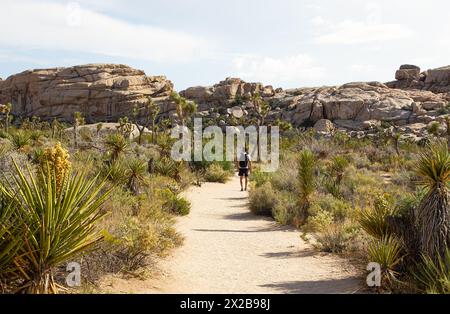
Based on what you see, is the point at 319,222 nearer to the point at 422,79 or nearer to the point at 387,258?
the point at 387,258

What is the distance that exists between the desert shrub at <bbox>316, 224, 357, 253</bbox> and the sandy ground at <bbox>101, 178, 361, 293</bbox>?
228mm

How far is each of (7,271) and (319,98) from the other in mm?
73206

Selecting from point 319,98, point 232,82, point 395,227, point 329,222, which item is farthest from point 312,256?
point 232,82

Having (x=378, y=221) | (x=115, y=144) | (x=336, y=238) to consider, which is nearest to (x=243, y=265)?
(x=336, y=238)

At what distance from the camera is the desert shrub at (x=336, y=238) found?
811 cm

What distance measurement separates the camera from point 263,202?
499 inches

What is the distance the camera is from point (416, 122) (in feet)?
208

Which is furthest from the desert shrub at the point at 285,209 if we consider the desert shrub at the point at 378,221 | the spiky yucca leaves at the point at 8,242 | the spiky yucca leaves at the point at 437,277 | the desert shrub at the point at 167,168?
the spiky yucca leaves at the point at 8,242

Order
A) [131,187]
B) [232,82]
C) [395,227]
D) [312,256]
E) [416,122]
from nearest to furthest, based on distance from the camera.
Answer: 1. [395,227]
2. [312,256]
3. [131,187]
4. [416,122]
5. [232,82]

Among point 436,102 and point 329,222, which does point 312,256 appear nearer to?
point 329,222

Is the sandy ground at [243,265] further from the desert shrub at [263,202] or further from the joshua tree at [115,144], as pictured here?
the joshua tree at [115,144]

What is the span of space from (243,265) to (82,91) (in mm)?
82347

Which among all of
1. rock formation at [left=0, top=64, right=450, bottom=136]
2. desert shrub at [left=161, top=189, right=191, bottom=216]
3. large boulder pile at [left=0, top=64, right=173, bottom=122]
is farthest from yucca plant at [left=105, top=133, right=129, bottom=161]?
large boulder pile at [left=0, top=64, right=173, bottom=122]

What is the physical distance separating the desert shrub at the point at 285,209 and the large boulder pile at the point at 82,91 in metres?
72.1
